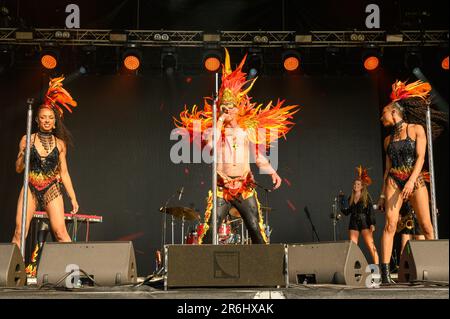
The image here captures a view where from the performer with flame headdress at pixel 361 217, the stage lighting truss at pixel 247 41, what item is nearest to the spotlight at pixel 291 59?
the stage lighting truss at pixel 247 41

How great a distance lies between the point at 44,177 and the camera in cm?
638

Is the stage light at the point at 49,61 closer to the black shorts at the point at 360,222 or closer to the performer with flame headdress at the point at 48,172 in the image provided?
the performer with flame headdress at the point at 48,172

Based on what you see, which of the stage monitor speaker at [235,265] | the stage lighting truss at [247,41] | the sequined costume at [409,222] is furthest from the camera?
the stage lighting truss at [247,41]

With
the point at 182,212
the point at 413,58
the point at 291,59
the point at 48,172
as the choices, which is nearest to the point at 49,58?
the point at 182,212

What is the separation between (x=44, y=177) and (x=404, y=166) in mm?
4113

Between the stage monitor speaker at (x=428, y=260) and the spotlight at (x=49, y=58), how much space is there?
8676 mm

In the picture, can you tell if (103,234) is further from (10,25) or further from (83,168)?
(10,25)

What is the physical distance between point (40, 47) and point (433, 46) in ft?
26.5

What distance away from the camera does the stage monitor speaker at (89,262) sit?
4.25 m

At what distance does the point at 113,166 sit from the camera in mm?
12016

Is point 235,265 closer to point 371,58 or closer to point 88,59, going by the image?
point 371,58

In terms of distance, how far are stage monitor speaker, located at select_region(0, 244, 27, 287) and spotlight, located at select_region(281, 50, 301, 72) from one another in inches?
311

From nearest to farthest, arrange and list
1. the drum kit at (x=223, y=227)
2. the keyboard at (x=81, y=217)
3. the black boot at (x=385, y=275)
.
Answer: the black boot at (x=385, y=275) < the keyboard at (x=81, y=217) < the drum kit at (x=223, y=227)
